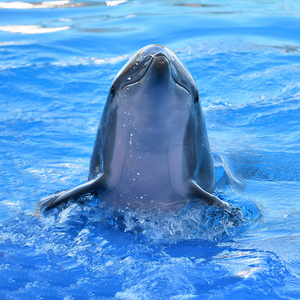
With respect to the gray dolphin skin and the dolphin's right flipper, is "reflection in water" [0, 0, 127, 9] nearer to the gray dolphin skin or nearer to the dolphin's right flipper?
the gray dolphin skin

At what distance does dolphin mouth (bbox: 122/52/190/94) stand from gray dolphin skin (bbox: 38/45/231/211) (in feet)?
0.04

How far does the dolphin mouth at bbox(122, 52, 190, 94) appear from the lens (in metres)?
3.50

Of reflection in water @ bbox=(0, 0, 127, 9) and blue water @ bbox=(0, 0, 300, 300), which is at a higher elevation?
reflection in water @ bbox=(0, 0, 127, 9)

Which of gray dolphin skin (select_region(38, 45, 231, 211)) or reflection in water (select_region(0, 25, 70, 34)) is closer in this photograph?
gray dolphin skin (select_region(38, 45, 231, 211))

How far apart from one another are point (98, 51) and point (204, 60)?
2.28 metres

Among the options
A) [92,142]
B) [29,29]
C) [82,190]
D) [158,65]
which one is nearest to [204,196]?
[82,190]

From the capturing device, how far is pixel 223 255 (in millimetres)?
3838

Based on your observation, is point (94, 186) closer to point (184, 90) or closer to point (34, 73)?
point (184, 90)

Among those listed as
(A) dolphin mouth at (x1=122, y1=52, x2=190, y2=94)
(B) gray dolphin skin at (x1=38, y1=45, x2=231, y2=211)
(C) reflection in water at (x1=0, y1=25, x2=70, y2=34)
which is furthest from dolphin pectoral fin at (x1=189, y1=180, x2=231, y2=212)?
(C) reflection in water at (x1=0, y1=25, x2=70, y2=34)

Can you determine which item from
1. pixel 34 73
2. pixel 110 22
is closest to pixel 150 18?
pixel 110 22

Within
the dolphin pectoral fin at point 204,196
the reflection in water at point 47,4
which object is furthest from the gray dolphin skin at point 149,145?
the reflection in water at point 47,4

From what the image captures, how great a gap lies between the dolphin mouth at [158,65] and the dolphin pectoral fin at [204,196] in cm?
82

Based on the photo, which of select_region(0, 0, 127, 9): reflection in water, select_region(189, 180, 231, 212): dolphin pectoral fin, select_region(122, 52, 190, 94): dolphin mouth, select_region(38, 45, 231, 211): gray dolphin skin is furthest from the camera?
select_region(0, 0, 127, 9): reflection in water

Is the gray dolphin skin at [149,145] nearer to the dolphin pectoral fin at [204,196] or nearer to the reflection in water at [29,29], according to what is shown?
the dolphin pectoral fin at [204,196]
